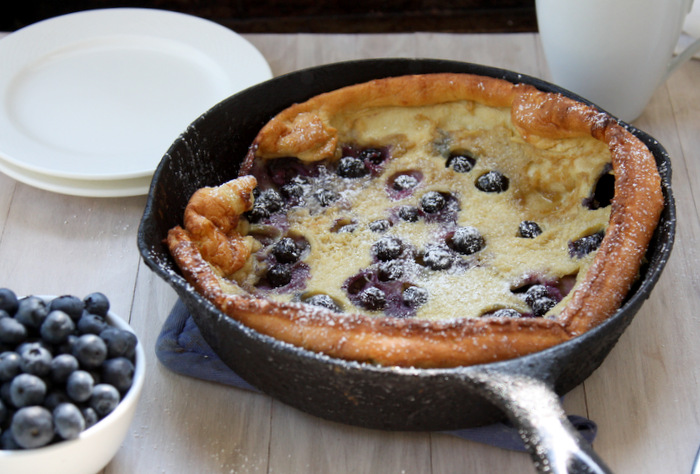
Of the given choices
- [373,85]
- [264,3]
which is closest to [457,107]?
[373,85]

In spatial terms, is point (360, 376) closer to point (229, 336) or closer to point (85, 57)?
point (229, 336)

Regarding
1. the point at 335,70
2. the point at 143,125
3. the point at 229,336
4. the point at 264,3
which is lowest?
the point at 264,3

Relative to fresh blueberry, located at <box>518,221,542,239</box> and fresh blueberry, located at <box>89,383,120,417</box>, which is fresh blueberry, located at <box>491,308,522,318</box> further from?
fresh blueberry, located at <box>89,383,120,417</box>

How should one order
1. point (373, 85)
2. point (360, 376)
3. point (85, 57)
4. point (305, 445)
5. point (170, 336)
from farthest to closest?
point (85, 57)
point (373, 85)
point (170, 336)
point (305, 445)
point (360, 376)

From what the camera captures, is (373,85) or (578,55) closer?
(373,85)

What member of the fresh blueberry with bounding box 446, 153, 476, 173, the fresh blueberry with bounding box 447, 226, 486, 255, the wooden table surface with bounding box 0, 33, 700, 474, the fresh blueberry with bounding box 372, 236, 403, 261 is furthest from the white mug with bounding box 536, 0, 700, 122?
the fresh blueberry with bounding box 372, 236, 403, 261

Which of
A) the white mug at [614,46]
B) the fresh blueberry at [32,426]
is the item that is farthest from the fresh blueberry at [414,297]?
the white mug at [614,46]
